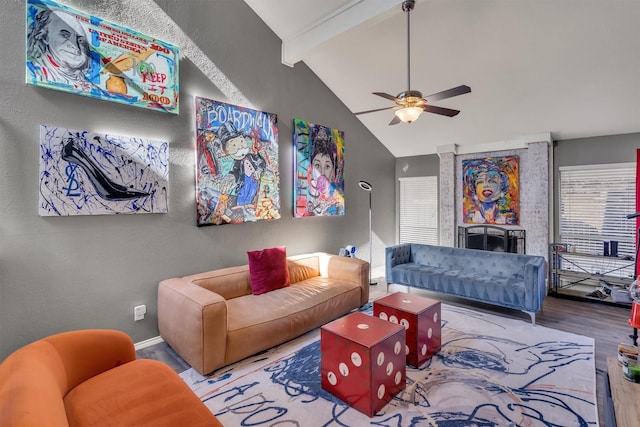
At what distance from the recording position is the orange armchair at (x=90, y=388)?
1136mm

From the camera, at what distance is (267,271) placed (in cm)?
360

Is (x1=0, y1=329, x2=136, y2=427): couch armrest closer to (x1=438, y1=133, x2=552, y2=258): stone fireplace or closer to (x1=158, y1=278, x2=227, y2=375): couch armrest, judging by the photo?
(x1=158, y1=278, x2=227, y2=375): couch armrest

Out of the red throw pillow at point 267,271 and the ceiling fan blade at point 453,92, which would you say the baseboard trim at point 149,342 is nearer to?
the red throw pillow at point 267,271

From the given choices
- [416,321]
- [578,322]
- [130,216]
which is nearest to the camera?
[416,321]

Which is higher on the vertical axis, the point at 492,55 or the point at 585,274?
the point at 492,55

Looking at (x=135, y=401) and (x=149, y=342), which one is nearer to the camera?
(x=135, y=401)

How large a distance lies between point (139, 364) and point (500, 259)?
14.1 ft

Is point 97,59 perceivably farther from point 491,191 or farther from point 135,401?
point 491,191

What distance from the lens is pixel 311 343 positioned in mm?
3113

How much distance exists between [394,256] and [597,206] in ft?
10.4

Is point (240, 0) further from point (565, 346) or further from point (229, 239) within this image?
point (565, 346)

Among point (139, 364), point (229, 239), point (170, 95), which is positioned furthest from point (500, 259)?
point (170, 95)

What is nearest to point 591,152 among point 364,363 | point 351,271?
point 351,271

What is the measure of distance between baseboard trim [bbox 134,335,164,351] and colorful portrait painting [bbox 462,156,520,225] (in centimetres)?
533
